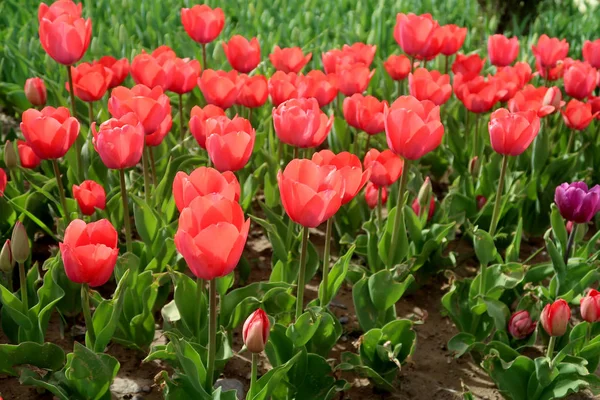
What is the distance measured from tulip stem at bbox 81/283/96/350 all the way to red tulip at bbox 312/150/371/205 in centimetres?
64

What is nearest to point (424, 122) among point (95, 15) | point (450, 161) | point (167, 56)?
point (167, 56)

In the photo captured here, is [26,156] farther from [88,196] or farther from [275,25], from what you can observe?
[275,25]

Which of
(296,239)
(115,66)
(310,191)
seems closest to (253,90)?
(115,66)

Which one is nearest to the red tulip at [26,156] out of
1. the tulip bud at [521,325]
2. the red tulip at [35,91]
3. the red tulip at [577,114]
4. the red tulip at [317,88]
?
the red tulip at [35,91]

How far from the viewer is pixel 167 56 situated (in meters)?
2.92

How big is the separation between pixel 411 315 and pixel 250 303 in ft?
2.50

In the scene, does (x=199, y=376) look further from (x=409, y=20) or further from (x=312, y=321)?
(x=409, y=20)

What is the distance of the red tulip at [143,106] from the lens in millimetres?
2359

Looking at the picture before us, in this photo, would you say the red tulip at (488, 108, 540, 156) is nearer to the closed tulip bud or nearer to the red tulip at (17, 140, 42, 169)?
the red tulip at (17, 140, 42, 169)

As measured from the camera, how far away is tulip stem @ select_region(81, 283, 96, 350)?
203cm

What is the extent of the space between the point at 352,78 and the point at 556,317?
1344 mm

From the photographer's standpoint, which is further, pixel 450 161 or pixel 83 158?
pixel 450 161

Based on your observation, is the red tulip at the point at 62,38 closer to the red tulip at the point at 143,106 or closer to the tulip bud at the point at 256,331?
the red tulip at the point at 143,106

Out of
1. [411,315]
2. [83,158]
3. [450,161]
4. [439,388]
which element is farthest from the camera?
[450,161]
